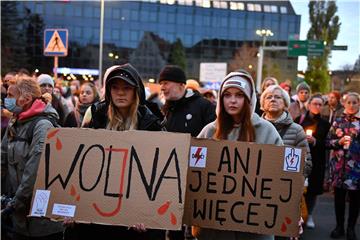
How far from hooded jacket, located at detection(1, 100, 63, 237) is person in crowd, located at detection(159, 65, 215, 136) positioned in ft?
4.34

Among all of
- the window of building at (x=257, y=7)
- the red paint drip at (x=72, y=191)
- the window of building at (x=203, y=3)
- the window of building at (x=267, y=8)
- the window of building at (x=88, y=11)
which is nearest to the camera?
the red paint drip at (x=72, y=191)

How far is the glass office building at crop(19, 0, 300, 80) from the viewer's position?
197ft

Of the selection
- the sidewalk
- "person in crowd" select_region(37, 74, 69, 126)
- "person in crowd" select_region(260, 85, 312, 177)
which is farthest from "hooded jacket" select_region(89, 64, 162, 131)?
the sidewalk

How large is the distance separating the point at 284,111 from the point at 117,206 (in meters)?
2.58

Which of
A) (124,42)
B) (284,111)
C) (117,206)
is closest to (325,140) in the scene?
(284,111)

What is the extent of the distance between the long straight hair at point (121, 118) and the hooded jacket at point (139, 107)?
0.11 feet

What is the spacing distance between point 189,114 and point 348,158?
259cm

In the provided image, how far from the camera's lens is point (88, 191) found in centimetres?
268

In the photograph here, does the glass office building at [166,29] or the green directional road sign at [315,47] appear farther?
the glass office building at [166,29]

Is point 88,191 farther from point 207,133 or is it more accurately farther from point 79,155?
point 207,133

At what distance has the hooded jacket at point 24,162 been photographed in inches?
131

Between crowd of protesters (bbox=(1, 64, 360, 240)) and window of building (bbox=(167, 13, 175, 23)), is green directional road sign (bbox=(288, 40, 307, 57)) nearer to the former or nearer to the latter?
crowd of protesters (bbox=(1, 64, 360, 240))

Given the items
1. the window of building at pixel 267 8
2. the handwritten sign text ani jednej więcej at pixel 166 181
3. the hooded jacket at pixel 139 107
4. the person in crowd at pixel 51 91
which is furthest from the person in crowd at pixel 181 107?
the window of building at pixel 267 8

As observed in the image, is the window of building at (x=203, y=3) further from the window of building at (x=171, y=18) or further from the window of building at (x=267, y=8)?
the window of building at (x=267, y=8)
